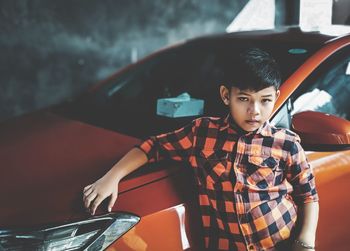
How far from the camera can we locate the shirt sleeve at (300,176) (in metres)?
1.69

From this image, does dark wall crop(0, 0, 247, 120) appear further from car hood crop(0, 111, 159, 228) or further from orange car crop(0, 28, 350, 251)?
car hood crop(0, 111, 159, 228)

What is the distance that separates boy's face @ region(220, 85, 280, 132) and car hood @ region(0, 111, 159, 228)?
401mm

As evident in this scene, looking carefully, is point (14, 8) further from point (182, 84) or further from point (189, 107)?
point (189, 107)

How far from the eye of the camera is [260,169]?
1677 millimetres

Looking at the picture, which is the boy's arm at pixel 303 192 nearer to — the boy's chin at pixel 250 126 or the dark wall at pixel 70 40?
the boy's chin at pixel 250 126

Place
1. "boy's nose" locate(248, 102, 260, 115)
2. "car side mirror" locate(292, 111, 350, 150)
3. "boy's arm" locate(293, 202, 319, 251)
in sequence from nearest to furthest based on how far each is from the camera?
1. "boy's nose" locate(248, 102, 260, 115)
2. "boy's arm" locate(293, 202, 319, 251)
3. "car side mirror" locate(292, 111, 350, 150)

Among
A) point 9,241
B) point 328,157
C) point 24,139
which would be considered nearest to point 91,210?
point 9,241

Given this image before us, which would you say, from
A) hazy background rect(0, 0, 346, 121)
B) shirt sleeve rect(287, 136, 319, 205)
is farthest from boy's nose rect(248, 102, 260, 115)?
hazy background rect(0, 0, 346, 121)

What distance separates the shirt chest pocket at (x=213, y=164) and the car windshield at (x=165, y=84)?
0.46 meters

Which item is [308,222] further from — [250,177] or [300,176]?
[250,177]

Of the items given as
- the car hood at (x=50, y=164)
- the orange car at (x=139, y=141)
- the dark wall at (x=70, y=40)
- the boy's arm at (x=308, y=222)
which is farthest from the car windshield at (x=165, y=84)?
the dark wall at (x=70, y=40)

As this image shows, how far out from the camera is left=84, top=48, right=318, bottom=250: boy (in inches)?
63.9

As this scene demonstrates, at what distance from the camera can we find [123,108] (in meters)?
2.55

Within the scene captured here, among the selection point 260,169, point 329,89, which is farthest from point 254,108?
point 329,89
